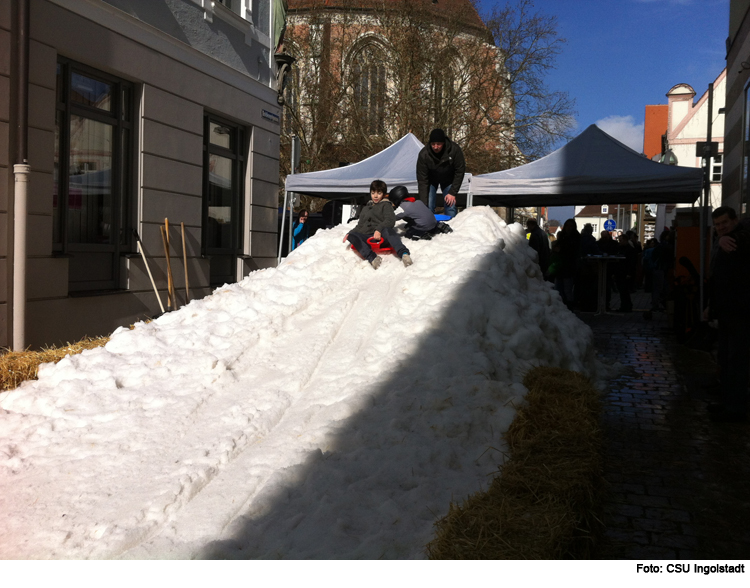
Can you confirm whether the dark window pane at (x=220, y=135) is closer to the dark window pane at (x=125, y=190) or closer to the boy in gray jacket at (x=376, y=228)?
the dark window pane at (x=125, y=190)

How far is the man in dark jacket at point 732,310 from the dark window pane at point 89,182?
790 centimetres

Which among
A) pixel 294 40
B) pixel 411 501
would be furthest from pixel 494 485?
pixel 294 40

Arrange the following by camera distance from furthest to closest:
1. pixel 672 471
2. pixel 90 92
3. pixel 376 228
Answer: pixel 90 92 → pixel 376 228 → pixel 672 471

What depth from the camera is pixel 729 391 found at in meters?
6.68

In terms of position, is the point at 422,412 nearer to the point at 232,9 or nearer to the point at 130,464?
the point at 130,464

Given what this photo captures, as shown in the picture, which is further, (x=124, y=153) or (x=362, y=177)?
(x=362, y=177)

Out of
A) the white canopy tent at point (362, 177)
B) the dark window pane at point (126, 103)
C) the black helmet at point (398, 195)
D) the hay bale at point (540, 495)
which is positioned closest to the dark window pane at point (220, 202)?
the white canopy tent at point (362, 177)

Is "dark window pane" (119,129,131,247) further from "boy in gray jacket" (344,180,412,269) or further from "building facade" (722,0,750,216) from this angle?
"building facade" (722,0,750,216)

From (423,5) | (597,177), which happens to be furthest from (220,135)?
(423,5)

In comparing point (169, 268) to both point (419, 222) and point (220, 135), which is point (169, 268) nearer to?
point (220, 135)

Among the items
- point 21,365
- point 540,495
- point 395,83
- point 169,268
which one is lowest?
point 540,495

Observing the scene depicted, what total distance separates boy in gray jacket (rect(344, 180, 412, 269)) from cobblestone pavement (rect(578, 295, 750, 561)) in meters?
3.17

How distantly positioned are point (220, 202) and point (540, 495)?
10.9 m

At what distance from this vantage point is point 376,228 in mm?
9047
